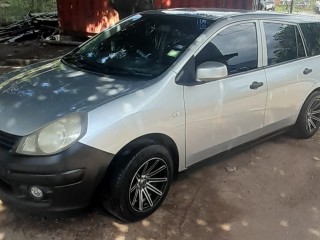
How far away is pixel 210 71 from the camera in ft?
11.3

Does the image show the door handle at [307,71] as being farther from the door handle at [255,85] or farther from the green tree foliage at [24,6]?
the green tree foliage at [24,6]

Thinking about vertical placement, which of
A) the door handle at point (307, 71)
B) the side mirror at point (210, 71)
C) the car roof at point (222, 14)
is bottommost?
the door handle at point (307, 71)

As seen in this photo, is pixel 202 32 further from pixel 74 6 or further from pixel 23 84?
pixel 74 6

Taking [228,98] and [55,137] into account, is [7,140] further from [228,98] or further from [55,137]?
[228,98]

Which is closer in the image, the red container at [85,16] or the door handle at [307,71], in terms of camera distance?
the door handle at [307,71]

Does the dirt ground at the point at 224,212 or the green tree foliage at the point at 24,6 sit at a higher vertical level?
the green tree foliage at the point at 24,6

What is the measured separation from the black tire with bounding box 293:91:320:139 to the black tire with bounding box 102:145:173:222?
2.37 m

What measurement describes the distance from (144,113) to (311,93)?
2793 mm

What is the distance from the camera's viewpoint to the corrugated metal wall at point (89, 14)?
10961 millimetres

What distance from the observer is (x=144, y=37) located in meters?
3.93

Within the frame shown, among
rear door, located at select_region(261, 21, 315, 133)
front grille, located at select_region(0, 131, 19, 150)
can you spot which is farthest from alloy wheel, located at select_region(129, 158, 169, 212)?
rear door, located at select_region(261, 21, 315, 133)

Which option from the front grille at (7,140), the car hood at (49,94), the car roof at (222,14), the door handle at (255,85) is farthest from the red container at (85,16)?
the front grille at (7,140)

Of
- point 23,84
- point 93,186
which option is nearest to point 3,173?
point 93,186

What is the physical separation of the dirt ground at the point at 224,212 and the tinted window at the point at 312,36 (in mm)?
1377
